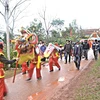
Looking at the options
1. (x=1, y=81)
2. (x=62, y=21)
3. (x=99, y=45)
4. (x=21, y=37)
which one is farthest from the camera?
(x=62, y=21)

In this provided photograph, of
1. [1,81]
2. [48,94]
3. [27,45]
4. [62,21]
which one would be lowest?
[48,94]

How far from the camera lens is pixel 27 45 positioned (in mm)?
9758

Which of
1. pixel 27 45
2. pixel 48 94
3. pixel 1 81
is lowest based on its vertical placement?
pixel 48 94

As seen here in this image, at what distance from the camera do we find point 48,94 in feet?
26.9

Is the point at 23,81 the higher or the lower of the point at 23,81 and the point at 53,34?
the lower

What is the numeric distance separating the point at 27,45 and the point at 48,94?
2.33m

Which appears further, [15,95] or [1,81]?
[15,95]

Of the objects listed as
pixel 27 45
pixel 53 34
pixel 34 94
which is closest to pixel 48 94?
pixel 34 94

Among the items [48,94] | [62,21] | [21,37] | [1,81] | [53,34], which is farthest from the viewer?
[62,21]

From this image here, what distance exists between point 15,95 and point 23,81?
98.6 inches

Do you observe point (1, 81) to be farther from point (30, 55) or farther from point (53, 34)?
point (53, 34)

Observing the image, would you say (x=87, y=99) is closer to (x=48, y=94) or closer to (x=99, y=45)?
(x=48, y=94)

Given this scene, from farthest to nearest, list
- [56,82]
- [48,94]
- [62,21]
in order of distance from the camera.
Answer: [62,21], [56,82], [48,94]

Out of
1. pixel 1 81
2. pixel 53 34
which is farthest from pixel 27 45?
pixel 53 34
